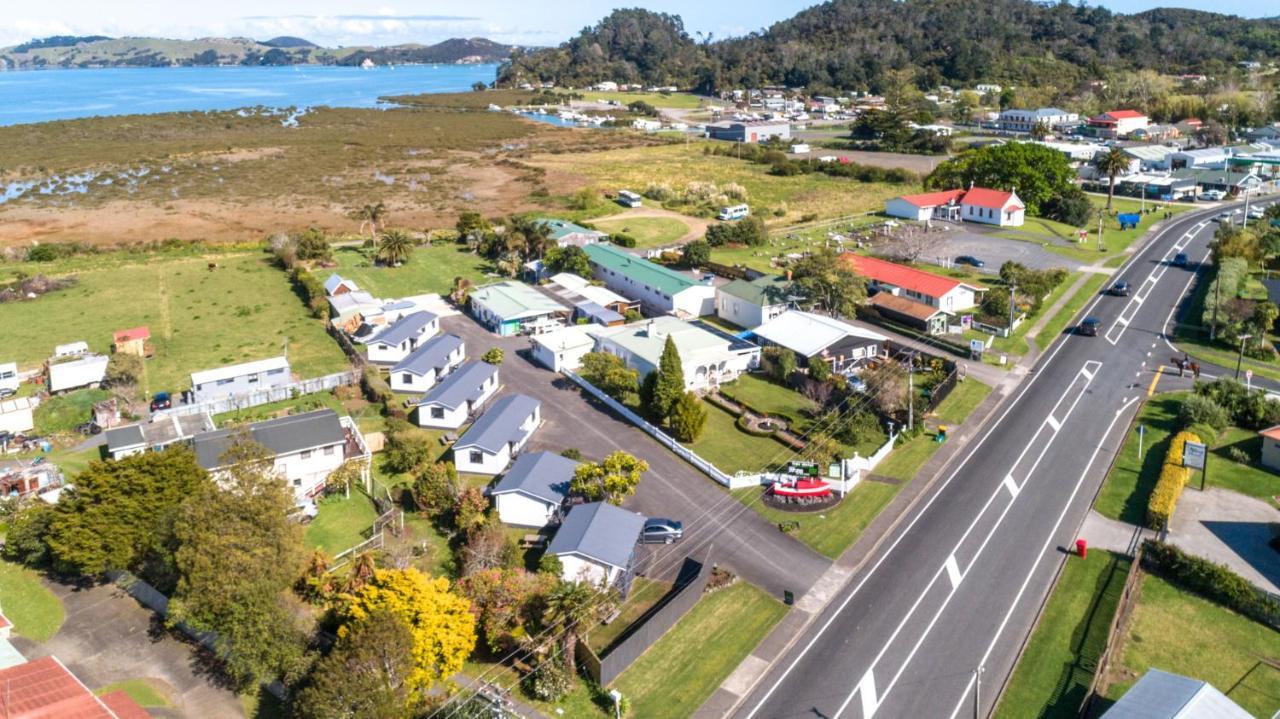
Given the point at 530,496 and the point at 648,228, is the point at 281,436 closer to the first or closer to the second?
the point at 530,496

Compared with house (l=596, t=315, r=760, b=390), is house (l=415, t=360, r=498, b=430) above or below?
below

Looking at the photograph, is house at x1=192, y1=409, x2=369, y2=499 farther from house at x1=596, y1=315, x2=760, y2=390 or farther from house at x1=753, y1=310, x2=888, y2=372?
house at x1=753, y1=310, x2=888, y2=372

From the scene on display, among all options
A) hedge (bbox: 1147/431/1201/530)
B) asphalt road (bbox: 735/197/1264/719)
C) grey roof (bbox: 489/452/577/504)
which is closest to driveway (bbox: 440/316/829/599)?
asphalt road (bbox: 735/197/1264/719)

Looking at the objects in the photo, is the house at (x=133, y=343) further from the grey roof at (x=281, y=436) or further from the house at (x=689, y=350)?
the house at (x=689, y=350)

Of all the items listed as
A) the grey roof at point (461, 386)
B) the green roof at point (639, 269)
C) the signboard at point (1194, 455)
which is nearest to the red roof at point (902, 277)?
the green roof at point (639, 269)


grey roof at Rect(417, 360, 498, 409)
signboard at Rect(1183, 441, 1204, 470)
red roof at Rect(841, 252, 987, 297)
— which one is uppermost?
red roof at Rect(841, 252, 987, 297)

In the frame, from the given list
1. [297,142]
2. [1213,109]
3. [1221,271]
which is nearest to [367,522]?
[1221,271]
